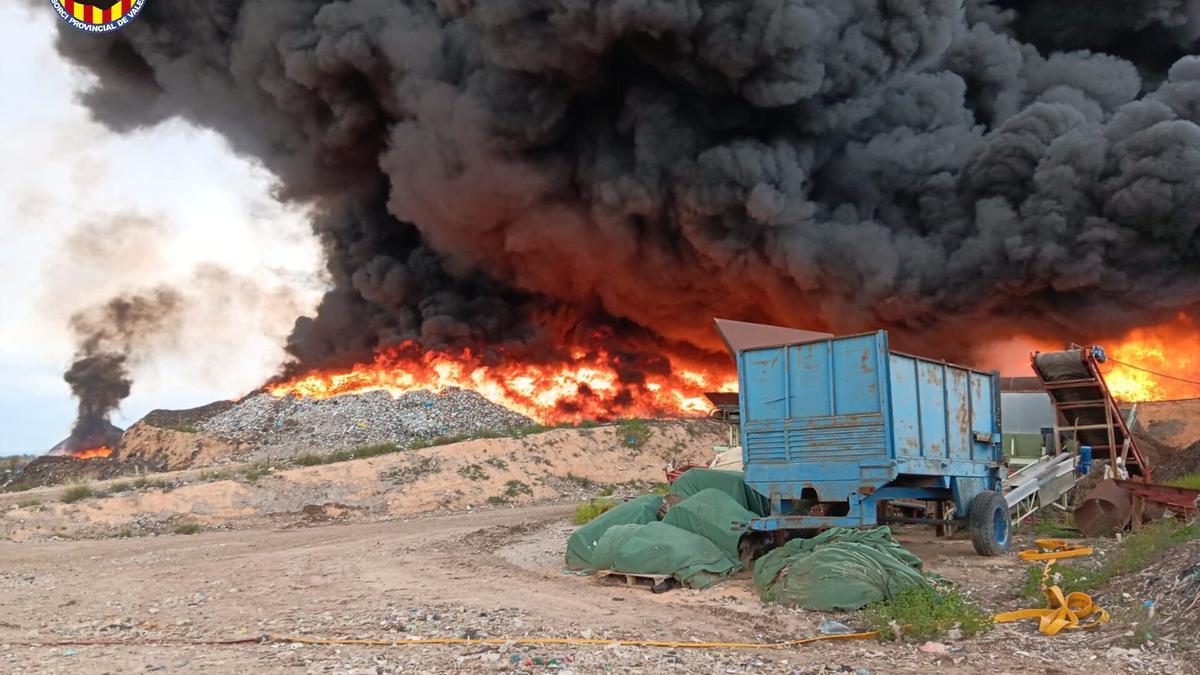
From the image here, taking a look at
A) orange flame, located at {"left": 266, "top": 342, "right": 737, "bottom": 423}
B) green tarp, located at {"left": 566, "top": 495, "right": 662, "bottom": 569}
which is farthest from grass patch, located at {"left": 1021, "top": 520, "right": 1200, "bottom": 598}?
orange flame, located at {"left": 266, "top": 342, "right": 737, "bottom": 423}

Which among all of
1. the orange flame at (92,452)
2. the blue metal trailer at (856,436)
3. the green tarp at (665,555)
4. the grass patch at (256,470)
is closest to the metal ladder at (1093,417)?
the blue metal trailer at (856,436)

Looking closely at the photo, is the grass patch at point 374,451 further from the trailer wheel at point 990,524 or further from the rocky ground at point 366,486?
the trailer wheel at point 990,524

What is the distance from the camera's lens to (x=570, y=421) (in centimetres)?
3625

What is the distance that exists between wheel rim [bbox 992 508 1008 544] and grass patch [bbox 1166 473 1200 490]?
4408 mm

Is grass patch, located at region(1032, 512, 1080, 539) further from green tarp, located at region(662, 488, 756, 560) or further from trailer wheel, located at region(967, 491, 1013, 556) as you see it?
green tarp, located at region(662, 488, 756, 560)

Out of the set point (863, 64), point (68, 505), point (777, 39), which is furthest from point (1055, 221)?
point (68, 505)

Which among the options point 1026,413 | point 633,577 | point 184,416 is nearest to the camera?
point 633,577

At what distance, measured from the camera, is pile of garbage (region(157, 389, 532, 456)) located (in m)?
30.6

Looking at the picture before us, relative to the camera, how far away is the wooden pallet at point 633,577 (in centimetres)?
1014

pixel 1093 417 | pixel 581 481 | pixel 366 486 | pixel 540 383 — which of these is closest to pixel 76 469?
pixel 366 486

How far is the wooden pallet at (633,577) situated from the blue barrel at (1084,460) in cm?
789

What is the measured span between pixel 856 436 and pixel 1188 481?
334 inches

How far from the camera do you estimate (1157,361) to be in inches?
1112

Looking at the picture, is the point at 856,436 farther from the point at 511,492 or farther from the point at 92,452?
the point at 92,452
